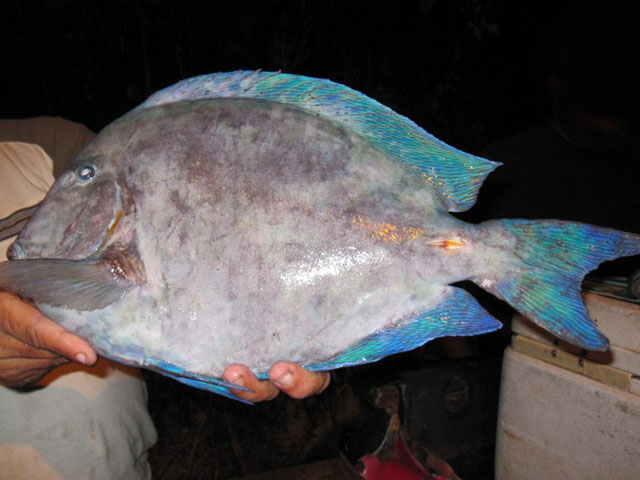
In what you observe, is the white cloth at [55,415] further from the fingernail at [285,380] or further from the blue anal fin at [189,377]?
the fingernail at [285,380]

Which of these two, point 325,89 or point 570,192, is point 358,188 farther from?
point 570,192

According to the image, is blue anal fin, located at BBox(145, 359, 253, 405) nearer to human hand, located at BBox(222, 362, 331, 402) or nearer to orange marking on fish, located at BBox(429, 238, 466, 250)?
human hand, located at BBox(222, 362, 331, 402)

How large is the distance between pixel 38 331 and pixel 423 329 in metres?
1.13

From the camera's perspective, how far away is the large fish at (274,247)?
1.29 m

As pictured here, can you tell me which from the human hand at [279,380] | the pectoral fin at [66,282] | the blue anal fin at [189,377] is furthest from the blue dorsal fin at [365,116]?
the blue anal fin at [189,377]

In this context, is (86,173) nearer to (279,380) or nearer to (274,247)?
(274,247)

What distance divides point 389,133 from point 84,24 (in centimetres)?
604

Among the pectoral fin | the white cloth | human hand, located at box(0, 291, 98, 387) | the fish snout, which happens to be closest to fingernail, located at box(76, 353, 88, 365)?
human hand, located at box(0, 291, 98, 387)

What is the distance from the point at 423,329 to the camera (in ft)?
4.45

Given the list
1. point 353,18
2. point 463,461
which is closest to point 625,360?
point 463,461

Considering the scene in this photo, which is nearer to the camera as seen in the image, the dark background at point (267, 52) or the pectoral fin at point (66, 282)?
the pectoral fin at point (66, 282)

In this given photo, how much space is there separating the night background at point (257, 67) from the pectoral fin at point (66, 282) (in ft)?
11.3

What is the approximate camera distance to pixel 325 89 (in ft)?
4.74

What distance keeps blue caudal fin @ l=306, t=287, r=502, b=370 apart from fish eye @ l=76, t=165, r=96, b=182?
0.88 metres
